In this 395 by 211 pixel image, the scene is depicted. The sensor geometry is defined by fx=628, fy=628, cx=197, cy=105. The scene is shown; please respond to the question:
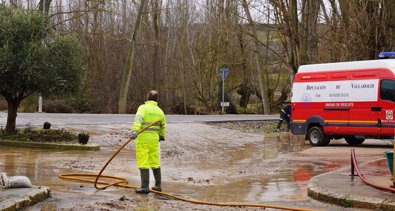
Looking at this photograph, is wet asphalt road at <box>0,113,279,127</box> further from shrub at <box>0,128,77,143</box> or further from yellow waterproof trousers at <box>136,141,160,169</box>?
yellow waterproof trousers at <box>136,141,160,169</box>

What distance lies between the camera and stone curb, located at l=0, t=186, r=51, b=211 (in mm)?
8173

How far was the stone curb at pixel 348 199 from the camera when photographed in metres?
8.91

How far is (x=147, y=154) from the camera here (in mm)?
10469

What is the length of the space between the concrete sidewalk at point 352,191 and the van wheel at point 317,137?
851 centimetres

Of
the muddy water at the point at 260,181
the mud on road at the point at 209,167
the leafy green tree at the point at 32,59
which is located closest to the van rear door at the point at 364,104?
the mud on road at the point at 209,167

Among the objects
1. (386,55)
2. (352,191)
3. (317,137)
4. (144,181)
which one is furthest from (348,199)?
(317,137)

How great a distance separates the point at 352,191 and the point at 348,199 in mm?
669

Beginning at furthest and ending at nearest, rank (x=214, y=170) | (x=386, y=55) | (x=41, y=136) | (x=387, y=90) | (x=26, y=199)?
(x=386, y=55)
(x=387, y=90)
(x=41, y=136)
(x=214, y=170)
(x=26, y=199)

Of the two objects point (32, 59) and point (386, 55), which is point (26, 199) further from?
point (386, 55)

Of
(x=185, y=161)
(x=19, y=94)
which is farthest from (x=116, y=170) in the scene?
(x=19, y=94)

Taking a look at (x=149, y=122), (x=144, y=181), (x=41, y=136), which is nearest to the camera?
(x=144, y=181)

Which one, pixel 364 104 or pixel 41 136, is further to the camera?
pixel 364 104

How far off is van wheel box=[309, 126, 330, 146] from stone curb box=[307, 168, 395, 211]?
36.4 feet

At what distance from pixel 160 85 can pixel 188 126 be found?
Answer: 21.2 m
